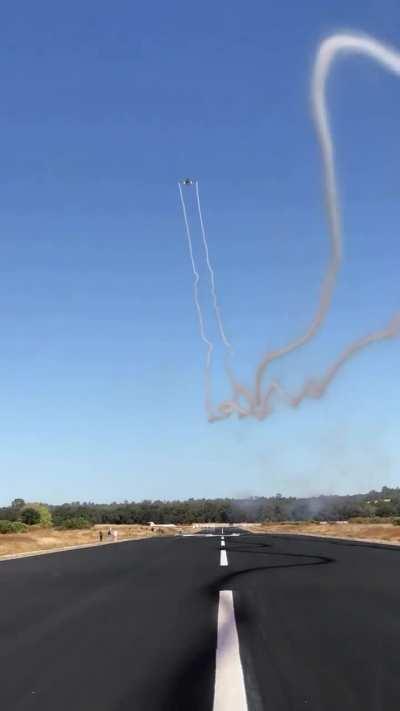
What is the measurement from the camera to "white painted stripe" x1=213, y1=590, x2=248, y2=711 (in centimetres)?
704

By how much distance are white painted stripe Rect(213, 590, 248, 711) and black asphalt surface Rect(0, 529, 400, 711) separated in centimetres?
11

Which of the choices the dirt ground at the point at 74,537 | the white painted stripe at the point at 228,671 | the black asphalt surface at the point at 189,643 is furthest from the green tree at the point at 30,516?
the white painted stripe at the point at 228,671

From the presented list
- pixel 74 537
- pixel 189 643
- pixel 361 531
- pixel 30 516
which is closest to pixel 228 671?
pixel 189 643

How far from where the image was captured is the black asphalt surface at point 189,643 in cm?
742


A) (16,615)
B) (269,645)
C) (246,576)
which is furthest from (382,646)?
(246,576)

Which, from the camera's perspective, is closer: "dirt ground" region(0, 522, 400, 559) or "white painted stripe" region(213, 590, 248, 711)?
"white painted stripe" region(213, 590, 248, 711)

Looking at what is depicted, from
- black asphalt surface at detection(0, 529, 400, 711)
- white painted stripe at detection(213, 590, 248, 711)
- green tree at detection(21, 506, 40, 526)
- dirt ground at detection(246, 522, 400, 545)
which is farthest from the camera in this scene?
green tree at detection(21, 506, 40, 526)

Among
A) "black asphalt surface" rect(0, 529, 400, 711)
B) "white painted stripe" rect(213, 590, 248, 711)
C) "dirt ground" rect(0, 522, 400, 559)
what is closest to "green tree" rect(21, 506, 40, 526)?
"dirt ground" rect(0, 522, 400, 559)

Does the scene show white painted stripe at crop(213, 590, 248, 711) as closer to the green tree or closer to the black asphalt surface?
the black asphalt surface

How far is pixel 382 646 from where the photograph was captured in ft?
33.4

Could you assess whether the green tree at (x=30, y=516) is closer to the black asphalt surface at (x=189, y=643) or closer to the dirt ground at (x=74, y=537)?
the dirt ground at (x=74, y=537)

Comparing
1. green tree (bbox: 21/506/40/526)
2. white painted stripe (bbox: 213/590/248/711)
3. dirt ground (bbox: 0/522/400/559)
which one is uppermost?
green tree (bbox: 21/506/40/526)

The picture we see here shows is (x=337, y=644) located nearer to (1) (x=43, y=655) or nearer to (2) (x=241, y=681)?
(2) (x=241, y=681)

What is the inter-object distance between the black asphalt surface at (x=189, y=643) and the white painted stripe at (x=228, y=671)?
A: 0.11 metres
